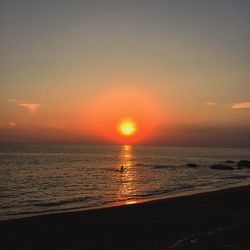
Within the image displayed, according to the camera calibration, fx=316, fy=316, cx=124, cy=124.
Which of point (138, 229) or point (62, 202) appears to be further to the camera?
point (62, 202)

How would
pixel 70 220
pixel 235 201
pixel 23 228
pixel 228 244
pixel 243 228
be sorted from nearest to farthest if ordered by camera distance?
pixel 228 244
pixel 243 228
pixel 23 228
pixel 70 220
pixel 235 201

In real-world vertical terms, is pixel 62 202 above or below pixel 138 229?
below

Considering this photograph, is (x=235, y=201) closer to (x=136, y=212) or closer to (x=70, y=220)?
(x=136, y=212)

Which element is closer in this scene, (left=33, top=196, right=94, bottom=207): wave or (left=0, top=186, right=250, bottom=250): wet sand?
(left=0, top=186, right=250, bottom=250): wet sand

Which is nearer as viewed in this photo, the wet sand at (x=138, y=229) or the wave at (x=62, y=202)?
the wet sand at (x=138, y=229)

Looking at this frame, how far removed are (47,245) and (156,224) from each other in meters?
5.82

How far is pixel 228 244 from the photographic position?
11.5 meters

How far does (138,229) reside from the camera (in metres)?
14.5

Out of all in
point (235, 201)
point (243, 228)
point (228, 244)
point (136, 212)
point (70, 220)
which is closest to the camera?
point (228, 244)

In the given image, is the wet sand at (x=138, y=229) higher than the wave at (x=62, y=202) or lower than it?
higher

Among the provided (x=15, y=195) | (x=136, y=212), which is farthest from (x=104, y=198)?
(x=136, y=212)

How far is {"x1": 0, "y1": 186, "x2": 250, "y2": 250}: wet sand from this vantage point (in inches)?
469

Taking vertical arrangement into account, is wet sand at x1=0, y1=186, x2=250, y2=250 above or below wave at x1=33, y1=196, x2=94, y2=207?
above

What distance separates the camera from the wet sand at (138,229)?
39.1ft
